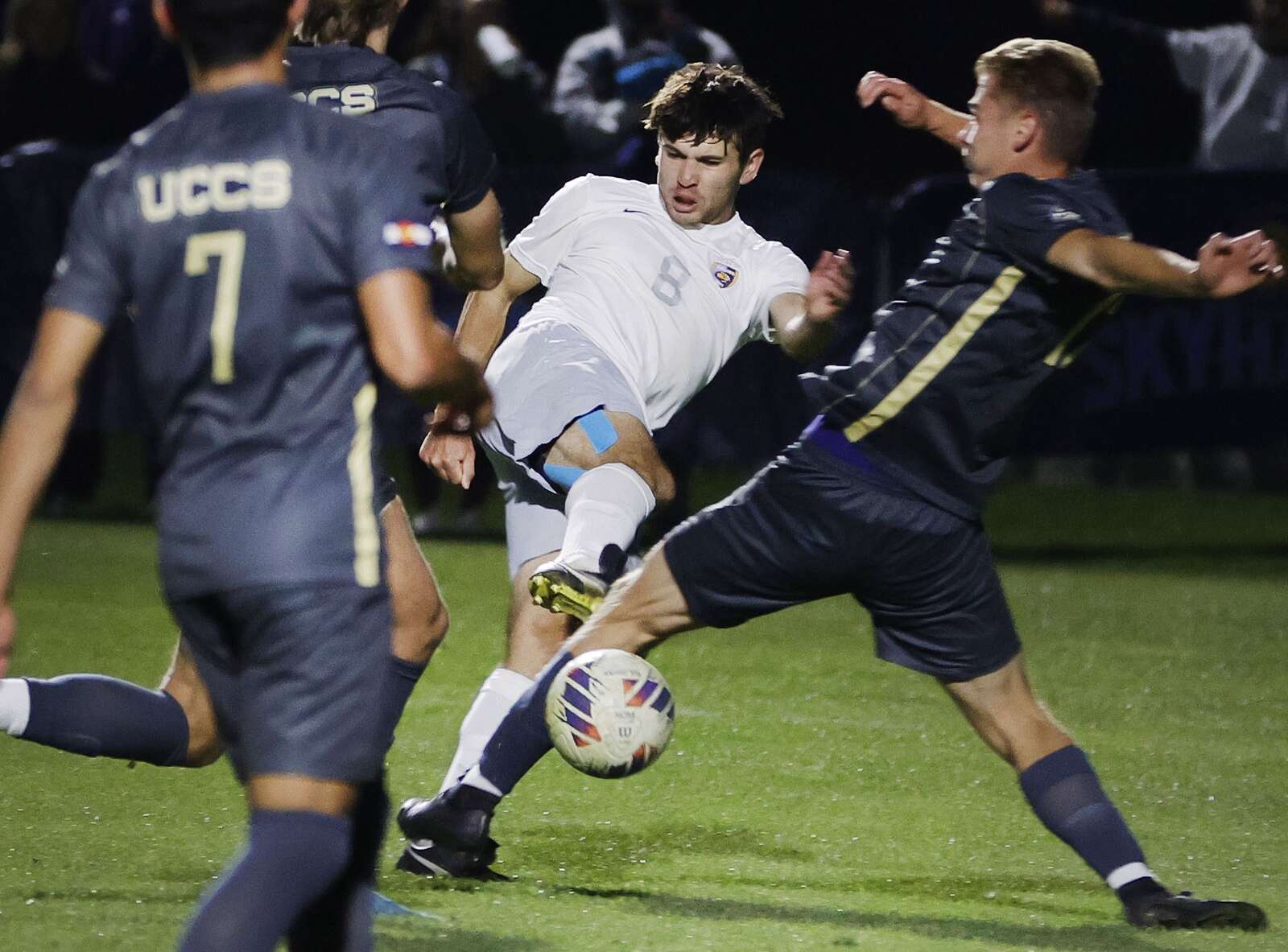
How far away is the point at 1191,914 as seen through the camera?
4637 millimetres

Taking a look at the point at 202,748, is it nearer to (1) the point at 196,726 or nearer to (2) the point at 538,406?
(1) the point at 196,726

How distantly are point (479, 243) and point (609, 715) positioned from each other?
3.94ft

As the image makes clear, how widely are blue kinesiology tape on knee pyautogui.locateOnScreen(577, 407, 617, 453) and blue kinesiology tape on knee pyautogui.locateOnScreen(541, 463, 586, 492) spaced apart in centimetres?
8

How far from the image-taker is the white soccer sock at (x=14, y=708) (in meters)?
4.57

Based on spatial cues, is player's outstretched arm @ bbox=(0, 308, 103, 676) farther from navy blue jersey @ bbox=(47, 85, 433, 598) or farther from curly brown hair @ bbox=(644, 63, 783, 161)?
curly brown hair @ bbox=(644, 63, 783, 161)

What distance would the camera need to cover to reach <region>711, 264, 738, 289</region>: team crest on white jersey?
5.95 m

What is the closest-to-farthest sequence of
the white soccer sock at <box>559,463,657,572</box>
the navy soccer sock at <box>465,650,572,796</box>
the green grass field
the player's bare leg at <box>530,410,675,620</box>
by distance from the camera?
the green grass field < the navy soccer sock at <box>465,650,572,796</box> < the player's bare leg at <box>530,410,675,620</box> < the white soccer sock at <box>559,463,657,572</box>

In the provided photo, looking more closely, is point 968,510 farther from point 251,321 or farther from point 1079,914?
point 251,321

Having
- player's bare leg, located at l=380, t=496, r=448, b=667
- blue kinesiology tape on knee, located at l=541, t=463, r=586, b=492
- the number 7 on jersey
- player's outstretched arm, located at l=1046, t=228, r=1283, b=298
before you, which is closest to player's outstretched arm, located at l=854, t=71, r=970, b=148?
player's outstretched arm, located at l=1046, t=228, r=1283, b=298

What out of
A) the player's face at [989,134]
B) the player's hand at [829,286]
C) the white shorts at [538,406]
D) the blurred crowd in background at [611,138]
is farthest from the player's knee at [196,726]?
the blurred crowd in background at [611,138]

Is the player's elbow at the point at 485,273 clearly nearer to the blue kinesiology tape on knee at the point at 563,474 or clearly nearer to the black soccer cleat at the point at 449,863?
the blue kinesiology tape on knee at the point at 563,474

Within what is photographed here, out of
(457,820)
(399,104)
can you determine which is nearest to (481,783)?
(457,820)

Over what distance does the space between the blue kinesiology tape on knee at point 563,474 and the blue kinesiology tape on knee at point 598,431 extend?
0.08m

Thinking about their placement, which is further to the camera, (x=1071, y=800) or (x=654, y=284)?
(x=654, y=284)
